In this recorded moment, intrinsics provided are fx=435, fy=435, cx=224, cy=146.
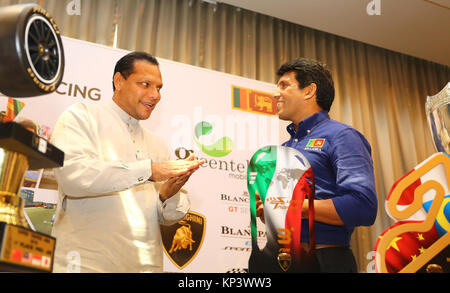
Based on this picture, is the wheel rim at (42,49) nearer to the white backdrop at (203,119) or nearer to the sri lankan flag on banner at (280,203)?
the sri lankan flag on banner at (280,203)

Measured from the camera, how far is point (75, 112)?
4.62 ft

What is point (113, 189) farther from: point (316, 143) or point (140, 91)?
point (316, 143)

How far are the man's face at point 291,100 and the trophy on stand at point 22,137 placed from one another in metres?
0.82

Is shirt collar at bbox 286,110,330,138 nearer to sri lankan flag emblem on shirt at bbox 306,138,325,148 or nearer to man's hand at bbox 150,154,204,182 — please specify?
sri lankan flag emblem on shirt at bbox 306,138,325,148

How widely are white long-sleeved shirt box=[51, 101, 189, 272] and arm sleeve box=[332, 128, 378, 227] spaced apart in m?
0.54

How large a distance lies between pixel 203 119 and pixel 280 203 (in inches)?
56.9

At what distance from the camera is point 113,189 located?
122cm

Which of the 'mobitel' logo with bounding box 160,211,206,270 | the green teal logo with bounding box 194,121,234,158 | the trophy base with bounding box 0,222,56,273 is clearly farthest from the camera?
the green teal logo with bounding box 194,121,234,158

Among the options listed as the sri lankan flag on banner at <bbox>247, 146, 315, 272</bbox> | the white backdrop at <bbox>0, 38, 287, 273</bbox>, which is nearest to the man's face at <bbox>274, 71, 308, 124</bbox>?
the sri lankan flag on banner at <bbox>247, 146, 315, 272</bbox>

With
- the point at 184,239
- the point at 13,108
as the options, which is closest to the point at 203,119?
the point at 184,239

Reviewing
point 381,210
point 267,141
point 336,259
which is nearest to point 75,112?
point 336,259

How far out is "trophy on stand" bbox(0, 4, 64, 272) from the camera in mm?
687
